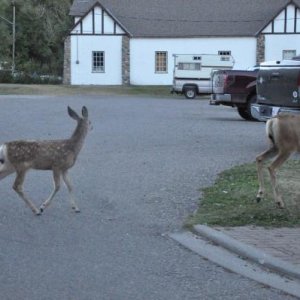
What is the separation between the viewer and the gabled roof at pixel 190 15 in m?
55.3

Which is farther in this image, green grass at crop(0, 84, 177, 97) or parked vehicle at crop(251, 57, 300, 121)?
green grass at crop(0, 84, 177, 97)

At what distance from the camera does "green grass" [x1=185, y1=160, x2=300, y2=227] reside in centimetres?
844

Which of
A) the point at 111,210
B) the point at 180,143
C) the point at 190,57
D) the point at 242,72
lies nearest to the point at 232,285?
the point at 111,210

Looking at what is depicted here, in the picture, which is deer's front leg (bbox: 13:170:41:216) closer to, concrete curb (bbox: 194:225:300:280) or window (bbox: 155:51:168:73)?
concrete curb (bbox: 194:225:300:280)

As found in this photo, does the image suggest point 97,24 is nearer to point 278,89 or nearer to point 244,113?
point 244,113

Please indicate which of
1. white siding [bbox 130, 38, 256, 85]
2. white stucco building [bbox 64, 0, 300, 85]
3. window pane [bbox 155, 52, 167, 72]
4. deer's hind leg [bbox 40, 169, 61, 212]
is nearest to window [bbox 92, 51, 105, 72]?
white stucco building [bbox 64, 0, 300, 85]

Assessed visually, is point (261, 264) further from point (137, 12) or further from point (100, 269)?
point (137, 12)

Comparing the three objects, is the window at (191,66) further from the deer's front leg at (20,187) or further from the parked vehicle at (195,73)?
the deer's front leg at (20,187)

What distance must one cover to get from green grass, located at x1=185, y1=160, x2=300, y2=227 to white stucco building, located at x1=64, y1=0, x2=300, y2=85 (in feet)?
145

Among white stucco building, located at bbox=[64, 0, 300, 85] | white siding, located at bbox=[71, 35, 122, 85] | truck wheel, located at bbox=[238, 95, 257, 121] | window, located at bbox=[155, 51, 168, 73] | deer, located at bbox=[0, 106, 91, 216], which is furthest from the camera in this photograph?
window, located at bbox=[155, 51, 168, 73]

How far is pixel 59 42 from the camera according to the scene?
76250mm

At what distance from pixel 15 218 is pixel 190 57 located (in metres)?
39.4

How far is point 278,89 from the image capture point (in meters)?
14.0

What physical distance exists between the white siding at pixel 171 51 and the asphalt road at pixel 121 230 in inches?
1526
